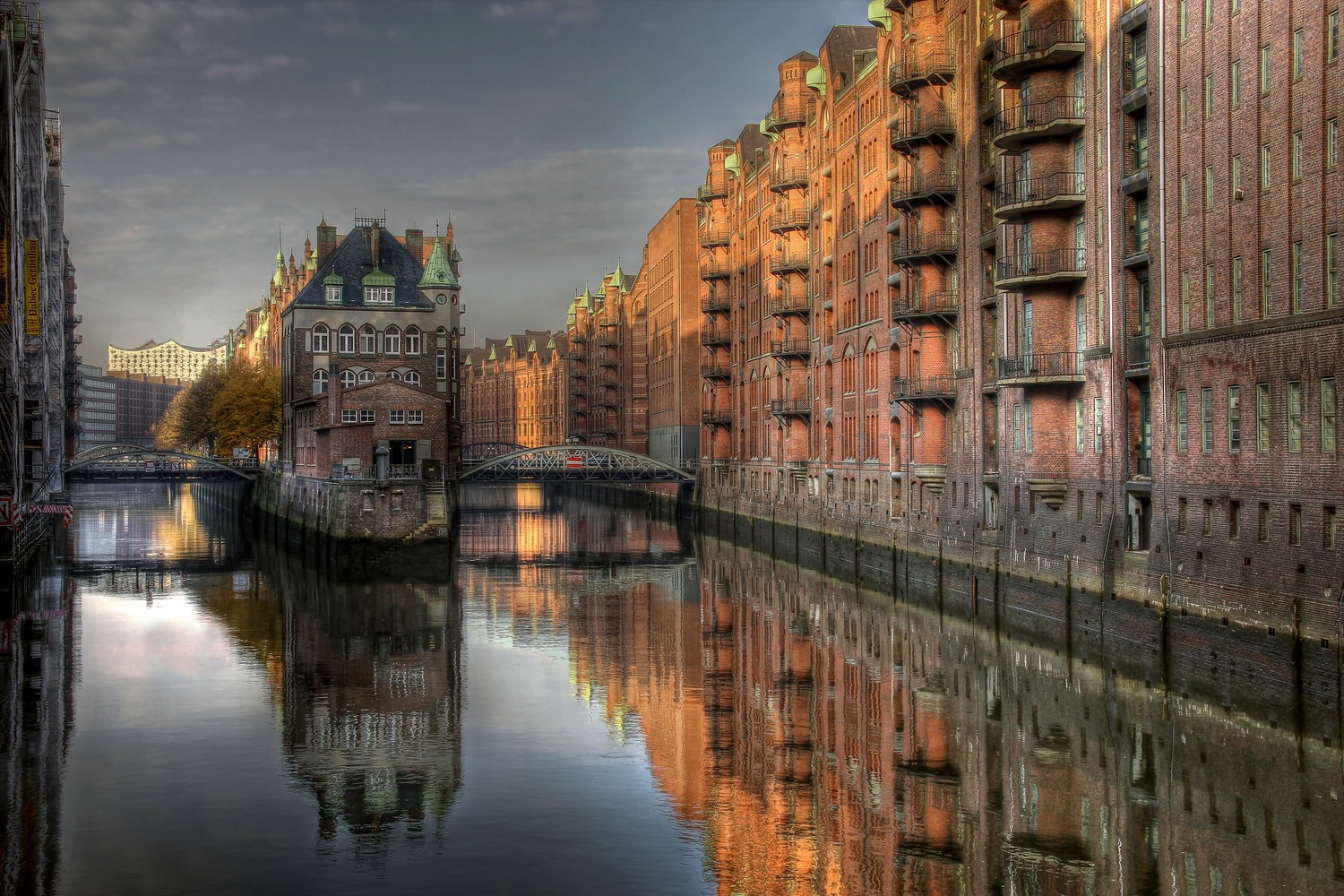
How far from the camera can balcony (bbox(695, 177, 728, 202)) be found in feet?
281

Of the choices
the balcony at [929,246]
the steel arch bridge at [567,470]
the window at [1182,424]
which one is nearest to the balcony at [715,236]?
the steel arch bridge at [567,470]

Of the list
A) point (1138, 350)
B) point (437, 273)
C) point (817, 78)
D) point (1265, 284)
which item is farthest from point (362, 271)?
point (1265, 284)

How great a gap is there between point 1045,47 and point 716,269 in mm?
48655

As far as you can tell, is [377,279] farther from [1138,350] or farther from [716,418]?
[1138,350]

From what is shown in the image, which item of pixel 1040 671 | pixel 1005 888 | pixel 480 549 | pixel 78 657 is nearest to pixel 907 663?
pixel 1040 671

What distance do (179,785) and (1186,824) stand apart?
15653 millimetres

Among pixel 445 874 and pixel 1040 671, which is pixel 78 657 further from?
pixel 1040 671

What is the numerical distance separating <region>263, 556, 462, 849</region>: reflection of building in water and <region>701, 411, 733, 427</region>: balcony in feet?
123

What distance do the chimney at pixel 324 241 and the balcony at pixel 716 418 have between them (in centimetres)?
2768

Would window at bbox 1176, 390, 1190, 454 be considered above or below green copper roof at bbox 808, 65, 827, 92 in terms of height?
below

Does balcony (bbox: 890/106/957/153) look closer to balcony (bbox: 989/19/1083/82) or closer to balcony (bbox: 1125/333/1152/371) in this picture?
balcony (bbox: 989/19/1083/82)

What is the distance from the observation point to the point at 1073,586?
112ft

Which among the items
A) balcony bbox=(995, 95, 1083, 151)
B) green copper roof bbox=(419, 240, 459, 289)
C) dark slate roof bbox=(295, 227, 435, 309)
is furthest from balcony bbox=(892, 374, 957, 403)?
dark slate roof bbox=(295, 227, 435, 309)

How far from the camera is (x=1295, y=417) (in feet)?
87.9
